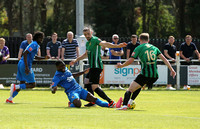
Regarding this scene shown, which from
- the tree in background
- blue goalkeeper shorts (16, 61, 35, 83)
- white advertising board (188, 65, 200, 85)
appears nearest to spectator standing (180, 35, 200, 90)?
white advertising board (188, 65, 200, 85)

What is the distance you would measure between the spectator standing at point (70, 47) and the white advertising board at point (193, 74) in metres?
4.87

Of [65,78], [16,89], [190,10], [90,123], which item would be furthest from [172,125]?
[190,10]

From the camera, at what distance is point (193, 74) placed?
1978cm

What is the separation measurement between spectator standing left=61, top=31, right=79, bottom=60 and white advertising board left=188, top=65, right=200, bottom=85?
16.0ft

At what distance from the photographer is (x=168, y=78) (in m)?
19.7

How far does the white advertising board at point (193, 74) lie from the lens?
778 inches

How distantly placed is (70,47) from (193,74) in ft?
17.5

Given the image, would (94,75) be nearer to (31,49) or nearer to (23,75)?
(31,49)

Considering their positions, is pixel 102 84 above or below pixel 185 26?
below

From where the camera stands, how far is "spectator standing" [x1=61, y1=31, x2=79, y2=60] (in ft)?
61.4

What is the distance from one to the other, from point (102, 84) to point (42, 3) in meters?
22.8

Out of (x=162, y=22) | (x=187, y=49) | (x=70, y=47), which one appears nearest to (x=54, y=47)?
(x=70, y=47)

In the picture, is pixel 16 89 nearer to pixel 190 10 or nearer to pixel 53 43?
pixel 53 43

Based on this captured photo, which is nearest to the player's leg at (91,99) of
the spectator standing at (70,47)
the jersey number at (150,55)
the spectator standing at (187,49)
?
the jersey number at (150,55)
